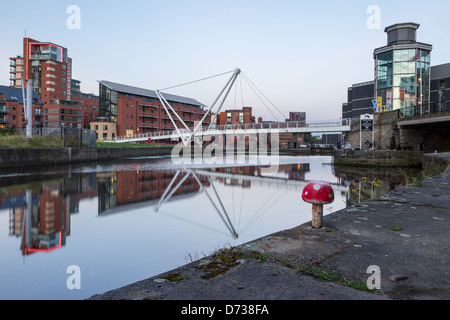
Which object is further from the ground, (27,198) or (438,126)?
(438,126)

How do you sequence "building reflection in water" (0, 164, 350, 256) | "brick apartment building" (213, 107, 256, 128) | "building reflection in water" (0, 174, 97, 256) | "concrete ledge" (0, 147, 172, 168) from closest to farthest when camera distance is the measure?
"building reflection in water" (0, 174, 97, 256)
"building reflection in water" (0, 164, 350, 256)
"concrete ledge" (0, 147, 172, 168)
"brick apartment building" (213, 107, 256, 128)

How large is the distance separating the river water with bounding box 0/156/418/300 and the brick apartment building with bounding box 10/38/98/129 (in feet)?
286

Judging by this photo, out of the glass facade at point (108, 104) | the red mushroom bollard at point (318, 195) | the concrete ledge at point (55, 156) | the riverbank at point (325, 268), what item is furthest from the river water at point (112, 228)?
the glass facade at point (108, 104)

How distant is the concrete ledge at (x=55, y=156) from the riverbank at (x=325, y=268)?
21.3m

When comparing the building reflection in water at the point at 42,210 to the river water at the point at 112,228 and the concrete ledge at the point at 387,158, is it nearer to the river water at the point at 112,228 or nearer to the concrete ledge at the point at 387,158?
the river water at the point at 112,228

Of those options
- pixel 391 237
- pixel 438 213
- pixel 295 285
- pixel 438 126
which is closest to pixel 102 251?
pixel 295 285

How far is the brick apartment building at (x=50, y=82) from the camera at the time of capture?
90.4 m

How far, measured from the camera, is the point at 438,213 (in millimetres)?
5523

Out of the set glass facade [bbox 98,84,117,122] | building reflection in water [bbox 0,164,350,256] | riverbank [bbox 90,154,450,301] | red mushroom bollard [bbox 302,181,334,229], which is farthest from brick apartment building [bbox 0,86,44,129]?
riverbank [bbox 90,154,450,301]

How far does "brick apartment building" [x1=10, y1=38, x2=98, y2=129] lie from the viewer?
90375mm

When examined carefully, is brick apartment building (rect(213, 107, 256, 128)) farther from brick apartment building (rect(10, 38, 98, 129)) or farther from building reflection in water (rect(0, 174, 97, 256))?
building reflection in water (rect(0, 174, 97, 256))

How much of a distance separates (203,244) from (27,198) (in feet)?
24.5
